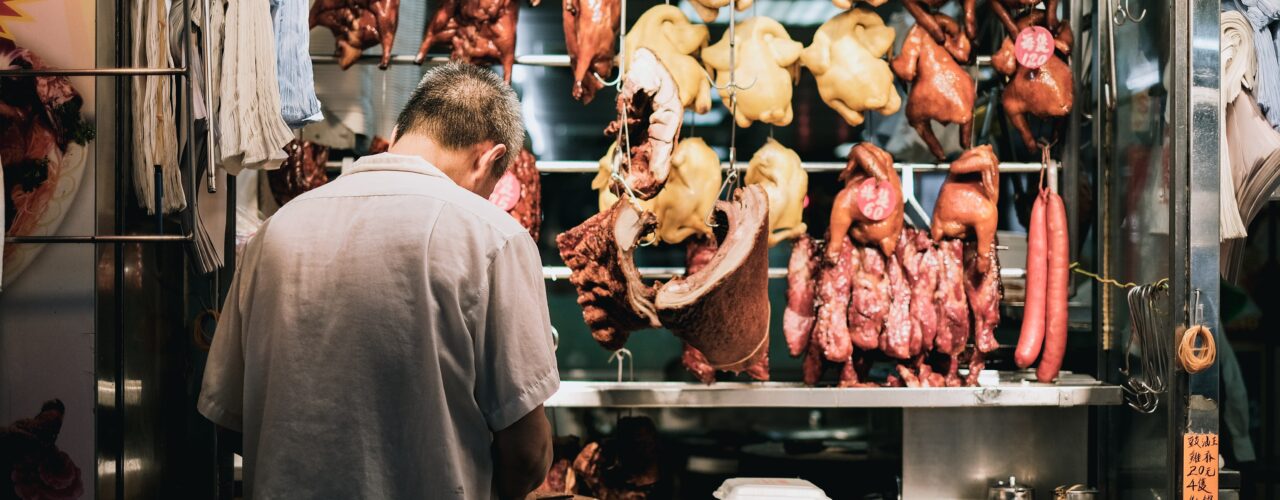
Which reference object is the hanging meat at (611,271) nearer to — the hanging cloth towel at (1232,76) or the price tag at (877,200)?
the price tag at (877,200)

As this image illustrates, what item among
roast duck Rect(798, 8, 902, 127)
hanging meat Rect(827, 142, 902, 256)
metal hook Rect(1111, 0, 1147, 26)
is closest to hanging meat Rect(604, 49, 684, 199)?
roast duck Rect(798, 8, 902, 127)

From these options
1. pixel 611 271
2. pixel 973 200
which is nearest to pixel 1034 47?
pixel 973 200

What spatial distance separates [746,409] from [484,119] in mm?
2815

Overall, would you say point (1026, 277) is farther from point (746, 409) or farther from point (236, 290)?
point (236, 290)

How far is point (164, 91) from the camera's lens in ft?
11.5

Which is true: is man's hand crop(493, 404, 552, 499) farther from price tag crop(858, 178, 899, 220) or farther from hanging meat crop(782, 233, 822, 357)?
price tag crop(858, 178, 899, 220)

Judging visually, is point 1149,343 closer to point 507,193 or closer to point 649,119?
point 649,119

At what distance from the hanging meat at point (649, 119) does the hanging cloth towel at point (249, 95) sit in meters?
1.10

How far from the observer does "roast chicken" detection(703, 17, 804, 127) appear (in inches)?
174

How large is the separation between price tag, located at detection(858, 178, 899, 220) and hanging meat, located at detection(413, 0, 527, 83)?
61.1 inches

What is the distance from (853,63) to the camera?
4488 millimetres

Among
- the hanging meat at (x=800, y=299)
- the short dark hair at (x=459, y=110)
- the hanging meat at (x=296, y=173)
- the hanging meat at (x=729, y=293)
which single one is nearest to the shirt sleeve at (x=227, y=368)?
the short dark hair at (x=459, y=110)

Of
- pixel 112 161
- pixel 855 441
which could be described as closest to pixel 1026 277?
pixel 855 441

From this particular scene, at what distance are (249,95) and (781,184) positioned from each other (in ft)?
6.79
